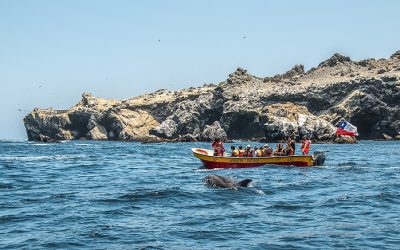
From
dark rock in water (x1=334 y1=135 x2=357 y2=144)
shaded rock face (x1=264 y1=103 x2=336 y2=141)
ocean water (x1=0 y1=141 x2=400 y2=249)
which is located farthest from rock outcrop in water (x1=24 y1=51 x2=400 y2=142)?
ocean water (x1=0 y1=141 x2=400 y2=249)

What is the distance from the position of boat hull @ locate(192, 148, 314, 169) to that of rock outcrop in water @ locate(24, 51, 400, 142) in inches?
2279

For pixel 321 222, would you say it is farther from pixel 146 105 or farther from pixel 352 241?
pixel 146 105

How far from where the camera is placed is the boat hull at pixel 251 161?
3988cm

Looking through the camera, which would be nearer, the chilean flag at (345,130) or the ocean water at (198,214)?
the ocean water at (198,214)

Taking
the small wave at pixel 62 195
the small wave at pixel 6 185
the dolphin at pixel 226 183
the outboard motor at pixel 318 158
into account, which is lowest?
the small wave at pixel 62 195

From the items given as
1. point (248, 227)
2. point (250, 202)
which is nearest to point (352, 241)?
point (248, 227)

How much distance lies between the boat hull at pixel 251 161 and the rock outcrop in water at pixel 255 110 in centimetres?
5788

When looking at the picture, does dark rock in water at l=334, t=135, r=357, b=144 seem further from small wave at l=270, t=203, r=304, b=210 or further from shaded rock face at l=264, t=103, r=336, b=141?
small wave at l=270, t=203, r=304, b=210

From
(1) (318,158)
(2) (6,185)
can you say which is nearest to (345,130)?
(1) (318,158)

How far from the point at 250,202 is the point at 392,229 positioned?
269 inches

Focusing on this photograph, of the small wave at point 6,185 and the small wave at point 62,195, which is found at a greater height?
the small wave at point 6,185

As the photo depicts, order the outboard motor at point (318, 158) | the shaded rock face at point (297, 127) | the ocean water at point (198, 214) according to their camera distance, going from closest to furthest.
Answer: the ocean water at point (198, 214) → the outboard motor at point (318, 158) → the shaded rock face at point (297, 127)

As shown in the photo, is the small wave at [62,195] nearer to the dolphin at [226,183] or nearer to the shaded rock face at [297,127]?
the dolphin at [226,183]

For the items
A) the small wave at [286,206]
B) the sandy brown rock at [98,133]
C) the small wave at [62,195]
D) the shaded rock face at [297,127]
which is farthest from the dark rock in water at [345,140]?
the small wave at [62,195]
